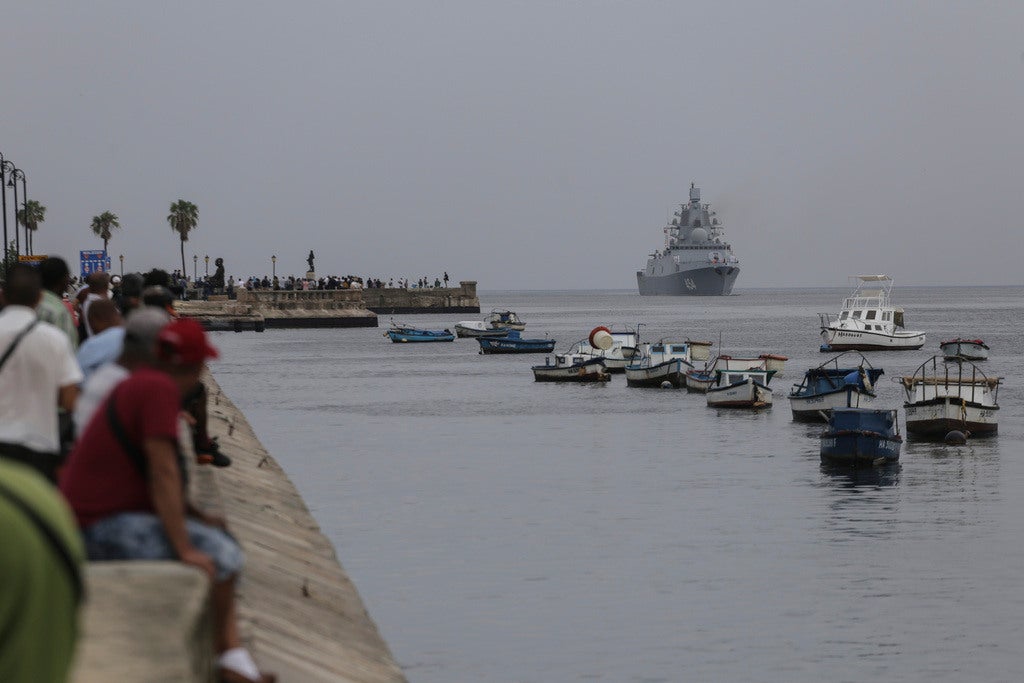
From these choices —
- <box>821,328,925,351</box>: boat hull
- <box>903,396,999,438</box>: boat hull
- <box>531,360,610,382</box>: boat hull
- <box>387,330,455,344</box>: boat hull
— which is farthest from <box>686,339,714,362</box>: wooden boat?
<box>387,330,455,344</box>: boat hull

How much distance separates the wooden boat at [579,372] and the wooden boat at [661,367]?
5.15ft

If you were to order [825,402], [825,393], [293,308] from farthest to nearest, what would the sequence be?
[293,308], [825,402], [825,393]

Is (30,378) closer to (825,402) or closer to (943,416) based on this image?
(943,416)

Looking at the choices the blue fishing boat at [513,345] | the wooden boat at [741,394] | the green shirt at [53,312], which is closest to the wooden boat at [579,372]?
the wooden boat at [741,394]

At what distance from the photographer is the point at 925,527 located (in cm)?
3002

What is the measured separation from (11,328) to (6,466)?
659cm

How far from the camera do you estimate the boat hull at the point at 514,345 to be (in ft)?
352

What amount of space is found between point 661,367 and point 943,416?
28095mm

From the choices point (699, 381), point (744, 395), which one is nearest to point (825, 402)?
point (744, 395)

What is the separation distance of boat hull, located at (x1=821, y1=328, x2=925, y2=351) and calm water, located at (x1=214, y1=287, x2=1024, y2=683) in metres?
46.3

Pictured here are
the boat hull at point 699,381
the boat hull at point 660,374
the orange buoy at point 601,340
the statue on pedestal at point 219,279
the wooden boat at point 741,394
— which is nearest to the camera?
the wooden boat at point 741,394

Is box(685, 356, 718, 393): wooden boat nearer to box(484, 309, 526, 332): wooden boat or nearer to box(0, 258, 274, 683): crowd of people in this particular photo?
box(484, 309, 526, 332): wooden boat

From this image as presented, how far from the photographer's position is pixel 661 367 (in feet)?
244

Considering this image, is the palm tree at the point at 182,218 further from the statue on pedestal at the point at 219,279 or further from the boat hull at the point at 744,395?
the boat hull at the point at 744,395
